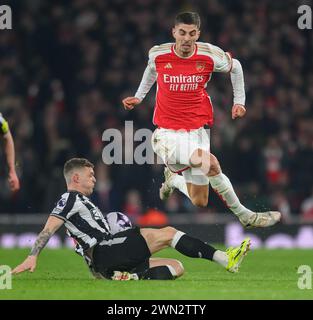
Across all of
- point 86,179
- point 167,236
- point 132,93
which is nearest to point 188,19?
point 86,179

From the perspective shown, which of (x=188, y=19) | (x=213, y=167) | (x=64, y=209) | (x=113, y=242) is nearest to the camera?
(x=64, y=209)

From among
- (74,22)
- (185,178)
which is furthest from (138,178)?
(185,178)

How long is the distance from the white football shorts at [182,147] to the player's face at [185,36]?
0.86 m

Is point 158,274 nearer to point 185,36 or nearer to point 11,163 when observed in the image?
point 11,163

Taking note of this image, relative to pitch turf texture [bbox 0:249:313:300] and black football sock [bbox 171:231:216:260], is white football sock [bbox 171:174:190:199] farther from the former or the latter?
black football sock [bbox 171:231:216:260]

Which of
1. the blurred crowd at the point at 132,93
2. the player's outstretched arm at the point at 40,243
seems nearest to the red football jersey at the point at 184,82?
the player's outstretched arm at the point at 40,243

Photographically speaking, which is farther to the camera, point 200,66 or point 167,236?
point 200,66

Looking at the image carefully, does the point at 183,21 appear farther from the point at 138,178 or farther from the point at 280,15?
the point at 280,15

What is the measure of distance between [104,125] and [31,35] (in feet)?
9.09

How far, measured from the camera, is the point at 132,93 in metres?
19.9

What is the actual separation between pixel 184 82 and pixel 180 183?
3.62 feet

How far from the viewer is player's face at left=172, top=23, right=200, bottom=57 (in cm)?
1148

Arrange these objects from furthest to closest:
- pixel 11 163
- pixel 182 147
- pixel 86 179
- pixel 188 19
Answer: pixel 182 147, pixel 188 19, pixel 86 179, pixel 11 163

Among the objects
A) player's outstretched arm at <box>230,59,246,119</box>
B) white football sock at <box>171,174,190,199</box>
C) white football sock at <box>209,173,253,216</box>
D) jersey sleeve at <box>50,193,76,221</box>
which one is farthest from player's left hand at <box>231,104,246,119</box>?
jersey sleeve at <box>50,193,76,221</box>
